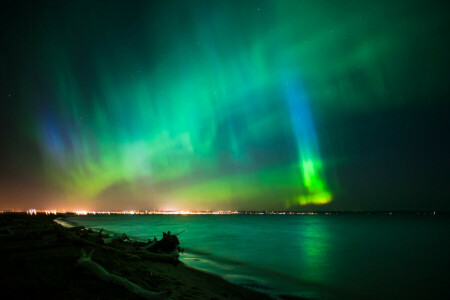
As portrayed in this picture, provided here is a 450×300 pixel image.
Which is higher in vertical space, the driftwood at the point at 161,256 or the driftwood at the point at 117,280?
the driftwood at the point at 117,280

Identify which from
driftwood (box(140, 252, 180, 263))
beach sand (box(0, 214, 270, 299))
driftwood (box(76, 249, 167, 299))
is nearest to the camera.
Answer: beach sand (box(0, 214, 270, 299))

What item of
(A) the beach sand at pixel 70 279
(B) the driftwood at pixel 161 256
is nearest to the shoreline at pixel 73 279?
(A) the beach sand at pixel 70 279

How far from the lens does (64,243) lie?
1216 centimetres

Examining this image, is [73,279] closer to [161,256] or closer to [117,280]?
[117,280]

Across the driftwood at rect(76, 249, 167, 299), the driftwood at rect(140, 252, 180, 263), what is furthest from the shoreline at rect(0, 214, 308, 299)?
the driftwood at rect(140, 252, 180, 263)

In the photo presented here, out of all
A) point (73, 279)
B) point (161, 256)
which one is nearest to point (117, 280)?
point (73, 279)

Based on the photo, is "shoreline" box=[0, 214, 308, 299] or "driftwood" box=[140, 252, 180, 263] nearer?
"shoreline" box=[0, 214, 308, 299]

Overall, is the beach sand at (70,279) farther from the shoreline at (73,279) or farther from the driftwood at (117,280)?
the driftwood at (117,280)

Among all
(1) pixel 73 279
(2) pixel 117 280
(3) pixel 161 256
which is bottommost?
(3) pixel 161 256

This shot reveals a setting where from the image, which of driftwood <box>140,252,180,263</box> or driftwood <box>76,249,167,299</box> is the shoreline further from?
driftwood <box>140,252,180,263</box>

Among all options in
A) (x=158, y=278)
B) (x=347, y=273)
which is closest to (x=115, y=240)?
(x=158, y=278)

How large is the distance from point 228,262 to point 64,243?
11.0 m

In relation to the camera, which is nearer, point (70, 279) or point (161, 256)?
point (70, 279)

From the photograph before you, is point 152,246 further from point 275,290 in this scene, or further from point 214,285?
point 275,290
